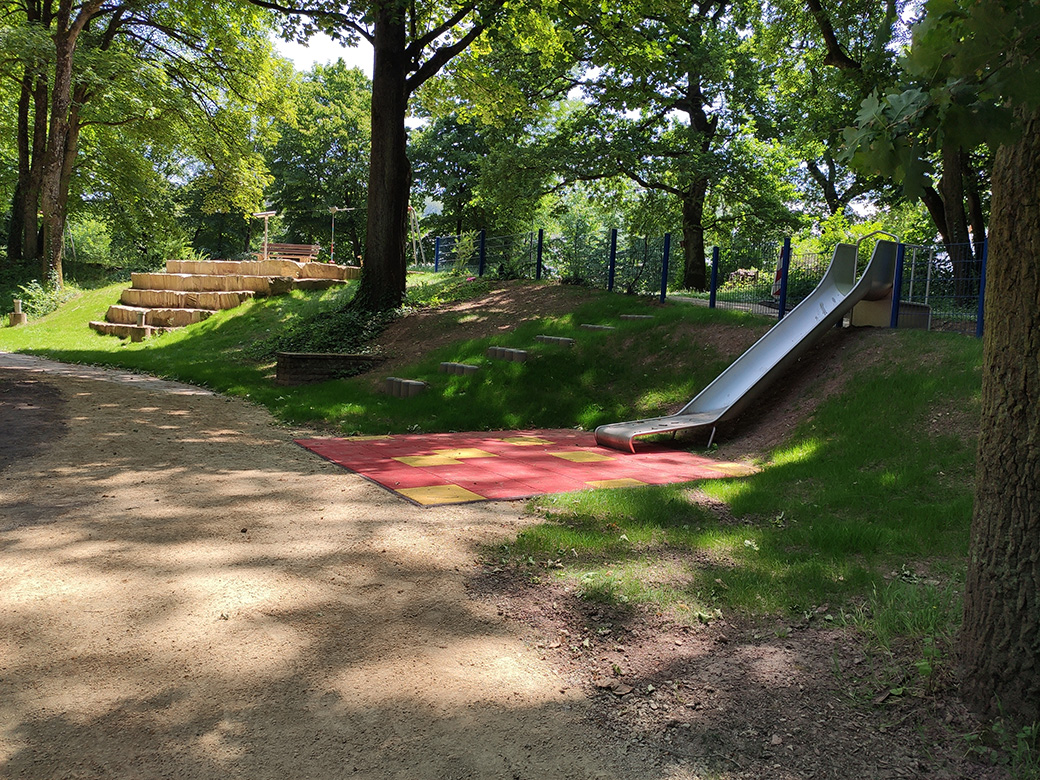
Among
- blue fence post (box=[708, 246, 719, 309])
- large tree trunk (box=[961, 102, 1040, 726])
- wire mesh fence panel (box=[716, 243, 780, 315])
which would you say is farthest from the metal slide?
large tree trunk (box=[961, 102, 1040, 726])

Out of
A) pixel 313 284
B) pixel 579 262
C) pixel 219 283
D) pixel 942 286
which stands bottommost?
pixel 219 283

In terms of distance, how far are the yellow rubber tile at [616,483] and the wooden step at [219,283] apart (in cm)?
1586

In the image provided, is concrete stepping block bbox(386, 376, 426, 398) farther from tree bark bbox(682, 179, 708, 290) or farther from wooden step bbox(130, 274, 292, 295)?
tree bark bbox(682, 179, 708, 290)

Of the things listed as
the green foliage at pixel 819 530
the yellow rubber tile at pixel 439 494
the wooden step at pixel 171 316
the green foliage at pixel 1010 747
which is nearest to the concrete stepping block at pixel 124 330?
the wooden step at pixel 171 316

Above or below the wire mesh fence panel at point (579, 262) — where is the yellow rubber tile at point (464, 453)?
below

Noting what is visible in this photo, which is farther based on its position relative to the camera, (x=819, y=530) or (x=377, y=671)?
(x=819, y=530)

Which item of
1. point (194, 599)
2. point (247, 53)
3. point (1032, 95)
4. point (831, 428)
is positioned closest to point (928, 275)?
point (831, 428)

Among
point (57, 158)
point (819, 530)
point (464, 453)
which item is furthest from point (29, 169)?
point (819, 530)

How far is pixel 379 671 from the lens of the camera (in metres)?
3.14

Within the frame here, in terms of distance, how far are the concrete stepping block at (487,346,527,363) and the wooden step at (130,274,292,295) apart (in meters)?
9.98

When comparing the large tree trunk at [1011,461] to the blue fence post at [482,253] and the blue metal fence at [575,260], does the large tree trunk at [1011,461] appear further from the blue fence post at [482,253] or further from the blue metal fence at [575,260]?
the blue fence post at [482,253]

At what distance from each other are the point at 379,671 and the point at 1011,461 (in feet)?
8.62

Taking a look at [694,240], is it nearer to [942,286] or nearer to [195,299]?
[942,286]

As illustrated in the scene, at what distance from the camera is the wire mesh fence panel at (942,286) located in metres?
11.3
